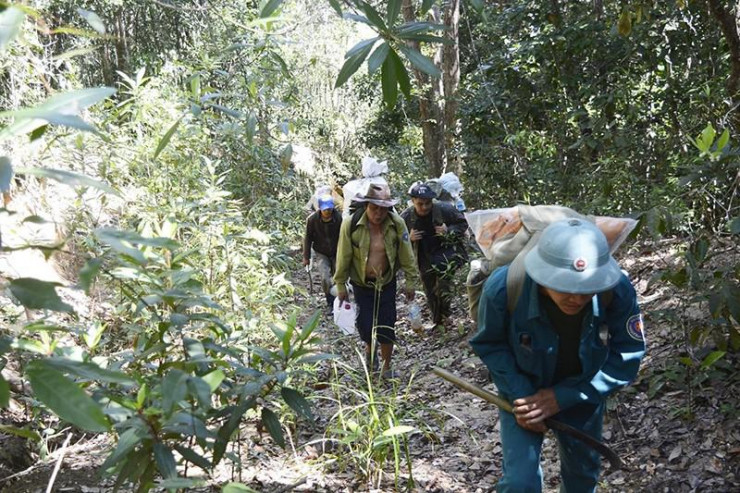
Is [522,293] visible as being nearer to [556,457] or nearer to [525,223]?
[525,223]

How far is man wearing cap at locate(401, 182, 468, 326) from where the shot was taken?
27.8ft

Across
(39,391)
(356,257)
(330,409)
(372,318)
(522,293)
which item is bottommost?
(330,409)

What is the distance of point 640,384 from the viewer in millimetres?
5391

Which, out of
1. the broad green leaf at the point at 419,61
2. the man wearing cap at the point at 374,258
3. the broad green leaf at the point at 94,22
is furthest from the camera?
the man wearing cap at the point at 374,258

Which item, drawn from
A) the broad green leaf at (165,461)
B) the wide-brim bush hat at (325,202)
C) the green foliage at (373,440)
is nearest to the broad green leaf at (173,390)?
the broad green leaf at (165,461)

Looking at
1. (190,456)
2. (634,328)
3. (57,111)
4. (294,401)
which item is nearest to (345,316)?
(294,401)

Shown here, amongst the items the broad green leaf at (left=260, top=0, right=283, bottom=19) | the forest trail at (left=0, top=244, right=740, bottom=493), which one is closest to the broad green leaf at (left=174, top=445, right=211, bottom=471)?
the forest trail at (left=0, top=244, right=740, bottom=493)

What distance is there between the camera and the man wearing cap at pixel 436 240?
846cm

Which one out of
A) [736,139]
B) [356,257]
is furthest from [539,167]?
[736,139]

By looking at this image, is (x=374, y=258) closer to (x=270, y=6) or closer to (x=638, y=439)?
(x=638, y=439)

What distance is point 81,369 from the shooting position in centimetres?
192

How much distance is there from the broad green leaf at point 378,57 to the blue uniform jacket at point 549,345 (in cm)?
123

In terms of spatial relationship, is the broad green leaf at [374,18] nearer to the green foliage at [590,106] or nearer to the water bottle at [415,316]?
the green foliage at [590,106]

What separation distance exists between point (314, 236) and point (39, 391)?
8.14m
